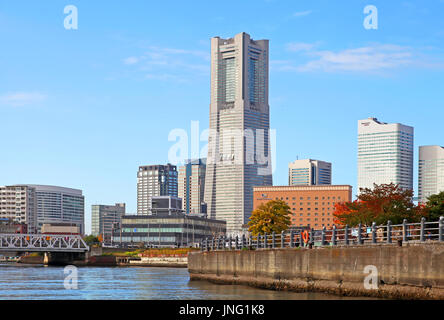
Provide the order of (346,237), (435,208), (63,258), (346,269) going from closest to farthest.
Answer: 1. (346,269)
2. (346,237)
3. (435,208)
4. (63,258)

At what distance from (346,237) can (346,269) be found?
258 cm

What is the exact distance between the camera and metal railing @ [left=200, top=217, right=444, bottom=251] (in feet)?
128

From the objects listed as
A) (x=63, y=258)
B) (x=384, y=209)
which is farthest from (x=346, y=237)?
(x=63, y=258)

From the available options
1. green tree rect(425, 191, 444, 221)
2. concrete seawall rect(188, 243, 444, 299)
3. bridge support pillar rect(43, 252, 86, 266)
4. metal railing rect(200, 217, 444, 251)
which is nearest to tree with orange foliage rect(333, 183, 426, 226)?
green tree rect(425, 191, 444, 221)

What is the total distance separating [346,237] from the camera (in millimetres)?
44781

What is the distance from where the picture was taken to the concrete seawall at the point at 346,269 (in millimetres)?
35625

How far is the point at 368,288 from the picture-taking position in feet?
132

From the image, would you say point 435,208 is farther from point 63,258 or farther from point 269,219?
point 63,258

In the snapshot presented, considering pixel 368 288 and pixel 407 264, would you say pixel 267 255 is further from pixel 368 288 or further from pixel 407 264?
pixel 407 264

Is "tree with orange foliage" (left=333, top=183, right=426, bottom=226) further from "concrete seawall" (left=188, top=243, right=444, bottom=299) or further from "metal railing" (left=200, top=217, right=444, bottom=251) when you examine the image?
Answer: "concrete seawall" (left=188, top=243, right=444, bottom=299)

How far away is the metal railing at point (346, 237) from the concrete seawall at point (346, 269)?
93 centimetres

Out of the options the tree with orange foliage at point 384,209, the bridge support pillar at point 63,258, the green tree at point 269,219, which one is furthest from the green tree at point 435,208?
the bridge support pillar at point 63,258
